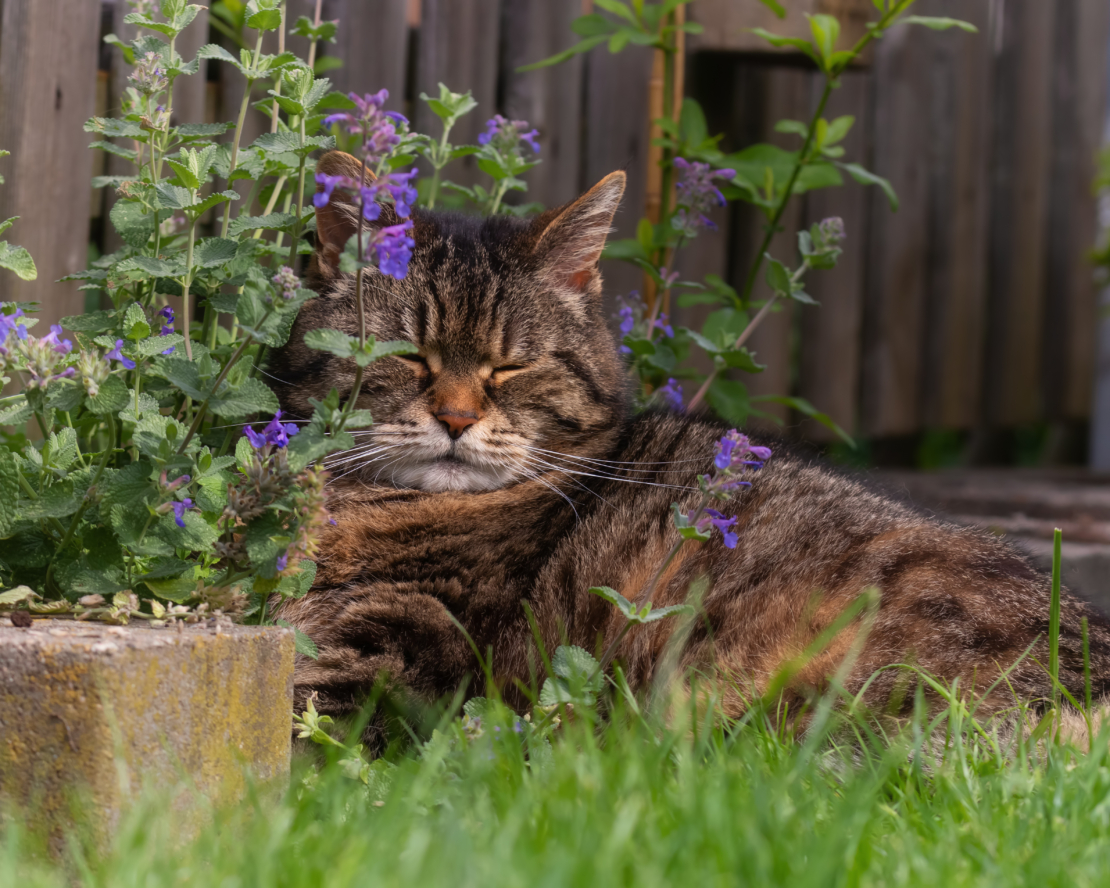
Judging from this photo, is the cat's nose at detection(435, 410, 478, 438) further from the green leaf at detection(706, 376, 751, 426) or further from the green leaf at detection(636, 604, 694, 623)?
the green leaf at detection(706, 376, 751, 426)

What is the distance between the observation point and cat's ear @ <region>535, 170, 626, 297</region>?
2680mm

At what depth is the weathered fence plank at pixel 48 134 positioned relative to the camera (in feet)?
9.32

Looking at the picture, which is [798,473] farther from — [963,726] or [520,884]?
[520,884]

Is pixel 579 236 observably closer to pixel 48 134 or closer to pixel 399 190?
pixel 399 190

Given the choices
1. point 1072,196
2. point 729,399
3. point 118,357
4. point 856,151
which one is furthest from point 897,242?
point 118,357

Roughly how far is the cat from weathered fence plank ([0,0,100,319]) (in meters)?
0.85

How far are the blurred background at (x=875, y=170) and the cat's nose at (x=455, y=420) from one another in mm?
1275

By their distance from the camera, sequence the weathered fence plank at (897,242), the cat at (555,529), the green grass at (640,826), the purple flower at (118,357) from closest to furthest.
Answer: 1. the green grass at (640,826)
2. the purple flower at (118,357)
3. the cat at (555,529)
4. the weathered fence plank at (897,242)

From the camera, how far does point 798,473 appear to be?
259 centimetres

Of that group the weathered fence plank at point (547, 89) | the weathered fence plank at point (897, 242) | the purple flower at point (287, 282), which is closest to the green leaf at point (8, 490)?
the purple flower at point (287, 282)

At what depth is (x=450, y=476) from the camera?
2576 millimetres

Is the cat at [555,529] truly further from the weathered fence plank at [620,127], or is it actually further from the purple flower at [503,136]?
the weathered fence plank at [620,127]

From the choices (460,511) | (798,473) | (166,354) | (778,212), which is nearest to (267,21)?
(166,354)

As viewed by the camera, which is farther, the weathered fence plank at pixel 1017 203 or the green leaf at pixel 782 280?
the weathered fence plank at pixel 1017 203
